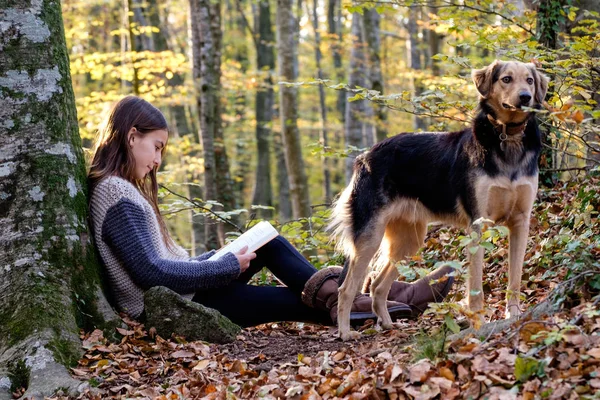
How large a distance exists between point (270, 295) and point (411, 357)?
1.77 m

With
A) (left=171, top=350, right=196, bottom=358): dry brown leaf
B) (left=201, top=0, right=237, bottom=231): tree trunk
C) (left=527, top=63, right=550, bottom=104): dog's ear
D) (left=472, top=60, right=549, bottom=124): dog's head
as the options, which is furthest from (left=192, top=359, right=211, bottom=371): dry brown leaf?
(left=201, top=0, right=237, bottom=231): tree trunk

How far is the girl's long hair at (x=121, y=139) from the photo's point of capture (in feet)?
15.4

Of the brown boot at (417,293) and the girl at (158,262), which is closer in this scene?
the girl at (158,262)

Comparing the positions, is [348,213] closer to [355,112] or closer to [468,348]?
[468,348]

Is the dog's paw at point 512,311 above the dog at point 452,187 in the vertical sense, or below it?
below

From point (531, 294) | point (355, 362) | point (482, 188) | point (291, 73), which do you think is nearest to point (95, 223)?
point (355, 362)

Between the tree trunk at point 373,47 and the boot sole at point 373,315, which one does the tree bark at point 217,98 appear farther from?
the boot sole at point 373,315

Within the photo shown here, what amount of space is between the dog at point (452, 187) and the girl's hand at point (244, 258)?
744 mm

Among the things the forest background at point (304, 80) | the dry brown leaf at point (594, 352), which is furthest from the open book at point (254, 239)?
the dry brown leaf at point (594, 352)

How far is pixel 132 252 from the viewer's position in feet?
14.7

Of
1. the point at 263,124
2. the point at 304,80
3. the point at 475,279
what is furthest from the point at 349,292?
the point at 263,124

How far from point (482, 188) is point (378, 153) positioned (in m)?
0.93

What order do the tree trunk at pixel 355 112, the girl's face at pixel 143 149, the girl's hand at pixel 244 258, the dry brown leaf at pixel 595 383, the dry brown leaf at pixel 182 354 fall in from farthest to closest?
1. the tree trunk at pixel 355 112
2. the girl's hand at pixel 244 258
3. the girl's face at pixel 143 149
4. the dry brown leaf at pixel 182 354
5. the dry brown leaf at pixel 595 383

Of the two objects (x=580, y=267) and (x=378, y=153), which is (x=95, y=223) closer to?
(x=378, y=153)
